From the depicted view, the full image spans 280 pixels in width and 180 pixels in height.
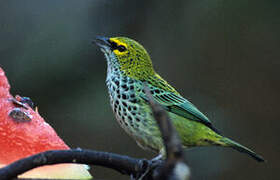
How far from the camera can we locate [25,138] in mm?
1374

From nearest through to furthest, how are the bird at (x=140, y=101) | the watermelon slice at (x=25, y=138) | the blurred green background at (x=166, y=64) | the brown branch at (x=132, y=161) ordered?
the brown branch at (x=132, y=161) < the watermelon slice at (x=25, y=138) < the bird at (x=140, y=101) < the blurred green background at (x=166, y=64)

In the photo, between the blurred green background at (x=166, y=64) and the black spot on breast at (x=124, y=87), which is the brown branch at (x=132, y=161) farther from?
the blurred green background at (x=166, y=64)

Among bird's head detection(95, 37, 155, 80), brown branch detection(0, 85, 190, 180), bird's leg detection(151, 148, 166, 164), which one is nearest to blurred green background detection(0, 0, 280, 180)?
bird's head detection(95, 37, 155, 80)

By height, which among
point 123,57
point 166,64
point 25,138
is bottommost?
point 166,64

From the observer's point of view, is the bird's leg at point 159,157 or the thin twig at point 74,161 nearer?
the thin twig at point 74,161

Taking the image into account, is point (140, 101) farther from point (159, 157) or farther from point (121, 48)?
point (159, 157)

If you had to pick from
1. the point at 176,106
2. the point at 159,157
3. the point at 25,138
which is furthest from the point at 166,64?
the point at 25,138

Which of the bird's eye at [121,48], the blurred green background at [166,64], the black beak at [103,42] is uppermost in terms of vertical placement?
the black beak at [103,42]

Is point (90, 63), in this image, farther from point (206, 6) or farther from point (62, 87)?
point (206, 6)

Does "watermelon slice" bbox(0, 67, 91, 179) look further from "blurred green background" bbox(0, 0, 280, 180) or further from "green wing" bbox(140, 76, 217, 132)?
"blurred green background" bbox(0, 0, 280, 180)

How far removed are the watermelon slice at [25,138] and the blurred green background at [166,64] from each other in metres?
1.40

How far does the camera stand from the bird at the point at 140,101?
1740 mm

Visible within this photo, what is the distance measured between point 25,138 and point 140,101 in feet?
1.66

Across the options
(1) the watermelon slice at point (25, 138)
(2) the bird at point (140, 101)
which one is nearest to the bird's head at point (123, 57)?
(2) the bird at point (140, 101)
